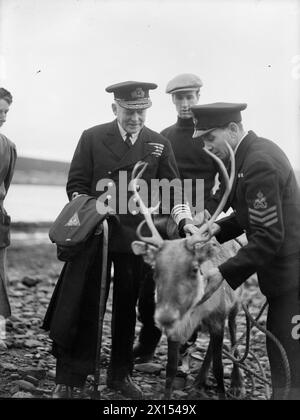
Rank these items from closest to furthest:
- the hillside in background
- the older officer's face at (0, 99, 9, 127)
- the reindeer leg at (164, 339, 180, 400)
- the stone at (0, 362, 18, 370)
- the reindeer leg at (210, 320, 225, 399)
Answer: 1. the reindeer leg at (164, 339, 180, 400)
2. the reindeer leg at (210, 320, 225, 399)
3. the older officer's face at (0, 99, 9, 127)
4. the stone at (0, 362, 18, 370)
5. the hillside in background

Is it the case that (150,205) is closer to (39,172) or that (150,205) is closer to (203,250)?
(203,250)

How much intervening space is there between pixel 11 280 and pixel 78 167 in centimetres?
373

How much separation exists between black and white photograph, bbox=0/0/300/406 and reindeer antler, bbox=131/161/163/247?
10 mm

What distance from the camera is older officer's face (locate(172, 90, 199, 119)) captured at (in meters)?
5.36

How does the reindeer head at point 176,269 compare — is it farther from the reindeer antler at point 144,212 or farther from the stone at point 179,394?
the stone at point 179,394

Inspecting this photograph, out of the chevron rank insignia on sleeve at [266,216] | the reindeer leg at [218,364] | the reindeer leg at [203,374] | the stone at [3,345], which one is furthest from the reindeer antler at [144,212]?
the stone at [3,345]

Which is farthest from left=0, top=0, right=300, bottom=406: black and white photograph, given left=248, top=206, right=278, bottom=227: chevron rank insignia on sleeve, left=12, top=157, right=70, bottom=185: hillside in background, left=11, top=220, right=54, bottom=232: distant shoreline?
left=11, top=220, right=54, bottom=232: distant shoreline

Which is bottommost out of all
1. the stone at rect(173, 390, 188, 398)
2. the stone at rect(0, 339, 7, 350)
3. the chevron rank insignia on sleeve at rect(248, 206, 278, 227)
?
the stone at rect(173, 390, 188, 398)

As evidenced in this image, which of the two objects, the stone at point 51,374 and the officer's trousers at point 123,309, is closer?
the officer's trousers at point 123,309

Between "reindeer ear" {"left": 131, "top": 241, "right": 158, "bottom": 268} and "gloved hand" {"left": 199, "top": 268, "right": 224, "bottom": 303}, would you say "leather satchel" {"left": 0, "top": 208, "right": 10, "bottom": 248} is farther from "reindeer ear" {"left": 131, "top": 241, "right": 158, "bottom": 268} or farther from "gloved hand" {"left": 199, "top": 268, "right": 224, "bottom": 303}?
"gloved hand" {"left": 199, "top": 268, "right": 224, "bottom": 303}

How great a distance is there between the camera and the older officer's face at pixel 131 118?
4.58 metres

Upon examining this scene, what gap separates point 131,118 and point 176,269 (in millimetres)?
1313

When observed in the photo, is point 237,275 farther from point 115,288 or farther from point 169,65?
point 169,65

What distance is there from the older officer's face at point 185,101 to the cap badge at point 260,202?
5.87 feet
